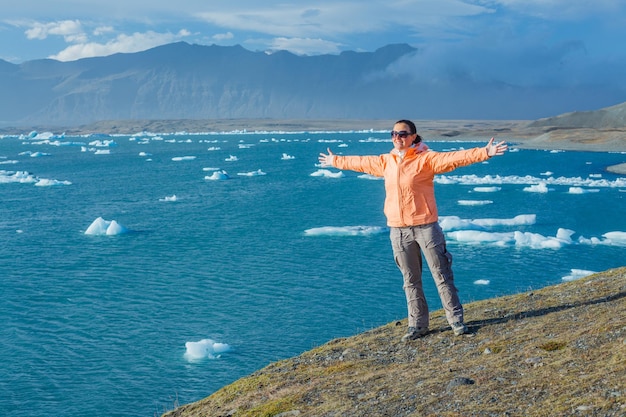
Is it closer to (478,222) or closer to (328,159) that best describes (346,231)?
(478,222)

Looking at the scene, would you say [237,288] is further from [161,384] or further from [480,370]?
[480,370]

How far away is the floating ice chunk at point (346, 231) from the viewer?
109ft

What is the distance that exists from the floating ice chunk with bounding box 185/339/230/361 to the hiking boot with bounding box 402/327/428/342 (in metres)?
9.04

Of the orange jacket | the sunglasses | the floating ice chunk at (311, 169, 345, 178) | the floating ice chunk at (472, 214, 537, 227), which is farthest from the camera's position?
the floating ice chunk at (311, 169, 345, 178)

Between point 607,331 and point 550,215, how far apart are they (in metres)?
32.8

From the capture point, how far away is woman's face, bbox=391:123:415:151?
7.80 m

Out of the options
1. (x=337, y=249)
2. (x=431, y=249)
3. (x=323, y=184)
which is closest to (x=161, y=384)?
(x=431, y=249)

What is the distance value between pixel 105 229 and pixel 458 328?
28.6 m

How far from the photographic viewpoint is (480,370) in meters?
7.09

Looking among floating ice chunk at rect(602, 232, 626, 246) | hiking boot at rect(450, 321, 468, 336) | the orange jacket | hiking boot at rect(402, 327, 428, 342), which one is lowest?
floating ice chunk at rect(602, 232, 626, 246)

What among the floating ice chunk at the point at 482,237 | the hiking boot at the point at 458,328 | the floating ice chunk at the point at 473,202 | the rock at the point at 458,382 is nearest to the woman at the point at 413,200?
the hiking boot at the point at 458,328

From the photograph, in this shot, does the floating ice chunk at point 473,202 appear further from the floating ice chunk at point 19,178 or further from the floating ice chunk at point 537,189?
the floating ice chunk at point 19,178

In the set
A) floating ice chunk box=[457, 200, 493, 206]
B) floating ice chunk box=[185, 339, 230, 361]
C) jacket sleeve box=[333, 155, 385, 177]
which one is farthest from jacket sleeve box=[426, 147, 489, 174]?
floating ice chunk box=[457, 200, 493, 206]

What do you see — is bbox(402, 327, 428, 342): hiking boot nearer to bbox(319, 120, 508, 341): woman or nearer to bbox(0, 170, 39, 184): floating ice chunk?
bbox(319, 120, 508, 341): woman
